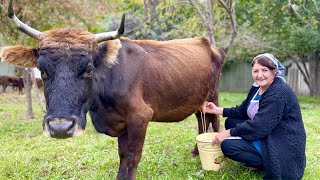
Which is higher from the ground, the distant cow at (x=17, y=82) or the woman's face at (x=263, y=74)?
the woman's face at (x=263, y=74)

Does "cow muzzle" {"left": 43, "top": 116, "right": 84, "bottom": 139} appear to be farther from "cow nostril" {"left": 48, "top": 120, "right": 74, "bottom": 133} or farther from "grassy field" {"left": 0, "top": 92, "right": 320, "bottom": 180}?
"grassy field" {"left": 0, "top": 92, "right": 320, "bottom": 180}

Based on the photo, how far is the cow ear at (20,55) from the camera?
4246mm

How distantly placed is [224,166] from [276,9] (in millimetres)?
9148

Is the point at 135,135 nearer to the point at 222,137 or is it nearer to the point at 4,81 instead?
the point at 222,137

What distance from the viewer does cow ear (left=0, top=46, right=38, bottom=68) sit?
4.25 metres

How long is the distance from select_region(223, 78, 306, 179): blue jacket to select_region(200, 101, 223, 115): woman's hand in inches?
48.2

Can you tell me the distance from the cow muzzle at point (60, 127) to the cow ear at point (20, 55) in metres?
0.92

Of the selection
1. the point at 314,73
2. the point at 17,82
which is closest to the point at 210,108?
the point at 314,73

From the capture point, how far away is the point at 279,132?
4.36 meters

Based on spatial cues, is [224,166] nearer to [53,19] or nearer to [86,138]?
[86,138]

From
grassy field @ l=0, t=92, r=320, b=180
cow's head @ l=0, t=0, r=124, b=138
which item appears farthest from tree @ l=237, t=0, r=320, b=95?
cow's head @ l=0, t=0, r=124, b=138

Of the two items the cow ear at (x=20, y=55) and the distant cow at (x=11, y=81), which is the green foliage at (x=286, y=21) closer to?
the cow ear at (x=20, y=55)

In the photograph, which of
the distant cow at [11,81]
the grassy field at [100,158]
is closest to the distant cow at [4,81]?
the distant cow at [11,81]

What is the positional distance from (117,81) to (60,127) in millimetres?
1169
